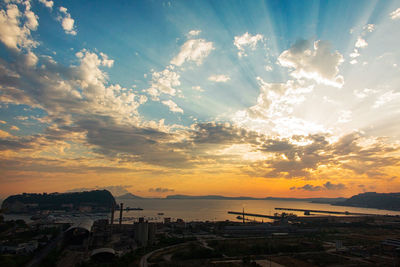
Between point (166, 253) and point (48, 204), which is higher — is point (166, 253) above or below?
above

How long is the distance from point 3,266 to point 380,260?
186 feet

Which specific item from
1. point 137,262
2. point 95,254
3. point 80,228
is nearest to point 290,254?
point 137,262

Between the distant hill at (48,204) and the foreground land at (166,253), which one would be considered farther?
the distant hill at (48,204)

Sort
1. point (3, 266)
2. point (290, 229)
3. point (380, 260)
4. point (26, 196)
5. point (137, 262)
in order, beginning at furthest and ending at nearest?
point (26, 196)
point (290, 229)
point (380, 260)
point (137, 262)
point (3, 266)

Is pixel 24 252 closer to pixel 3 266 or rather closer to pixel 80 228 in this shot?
pixel 80 228

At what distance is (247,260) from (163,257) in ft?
47.5

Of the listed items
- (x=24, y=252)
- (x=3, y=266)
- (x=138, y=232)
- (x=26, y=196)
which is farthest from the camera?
(x=26, y=196)

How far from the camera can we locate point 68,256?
141 feet

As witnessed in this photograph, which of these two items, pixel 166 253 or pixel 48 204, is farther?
pixel 48 204

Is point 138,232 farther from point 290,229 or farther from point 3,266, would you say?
point 290,229

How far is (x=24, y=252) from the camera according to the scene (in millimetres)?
45625

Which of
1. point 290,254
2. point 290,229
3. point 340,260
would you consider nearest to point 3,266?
point 290,254

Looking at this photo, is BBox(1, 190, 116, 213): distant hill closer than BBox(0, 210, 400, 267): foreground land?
No

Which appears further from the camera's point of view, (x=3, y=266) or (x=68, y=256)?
(x=68, y=256)
